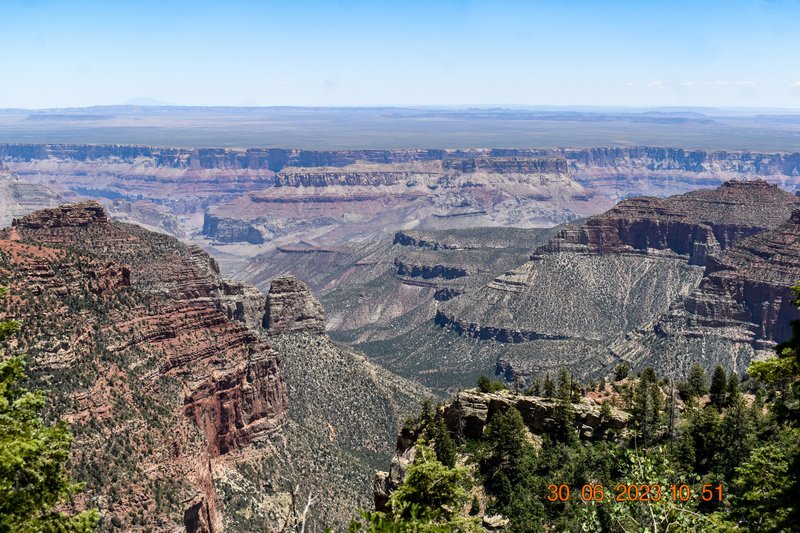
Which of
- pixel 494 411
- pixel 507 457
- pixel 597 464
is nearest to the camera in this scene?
pixel 597 464

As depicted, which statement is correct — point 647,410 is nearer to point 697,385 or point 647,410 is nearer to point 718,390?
point 718,390

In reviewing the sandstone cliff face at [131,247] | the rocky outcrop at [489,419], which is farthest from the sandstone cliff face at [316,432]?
the rocky outcrop at [489,419]

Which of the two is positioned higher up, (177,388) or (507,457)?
(507,457)

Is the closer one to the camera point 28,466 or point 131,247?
point 28,466

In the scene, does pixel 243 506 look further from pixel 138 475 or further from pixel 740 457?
pixel 740 457

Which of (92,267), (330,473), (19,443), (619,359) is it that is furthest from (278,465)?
(619,359)

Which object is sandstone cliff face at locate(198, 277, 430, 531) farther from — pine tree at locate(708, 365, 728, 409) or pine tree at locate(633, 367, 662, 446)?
pine tree at locate(708, 365, 728, 409)
